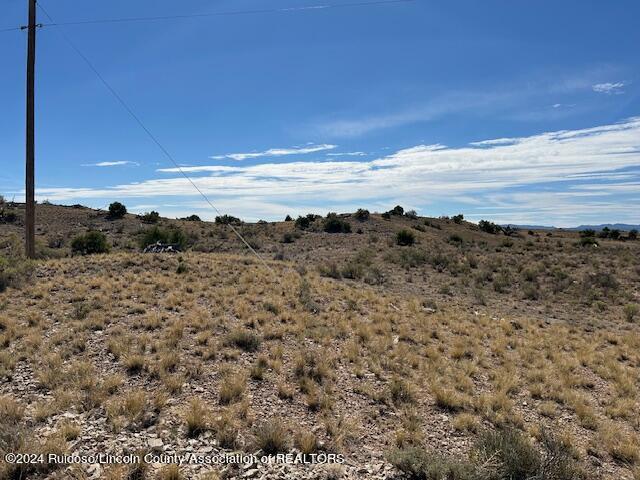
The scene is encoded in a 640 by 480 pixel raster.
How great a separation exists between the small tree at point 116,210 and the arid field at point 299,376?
31046 mm

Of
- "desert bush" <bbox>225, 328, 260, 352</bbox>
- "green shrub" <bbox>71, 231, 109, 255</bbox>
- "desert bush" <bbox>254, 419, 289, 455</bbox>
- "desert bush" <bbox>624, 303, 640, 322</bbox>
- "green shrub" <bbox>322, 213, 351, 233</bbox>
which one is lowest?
"desert bush" <bbox>624, 303, 640, 322</bbox>

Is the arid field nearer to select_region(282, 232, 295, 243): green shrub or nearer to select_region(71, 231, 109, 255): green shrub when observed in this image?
select_region(71, 231, 109, 255): green shrub

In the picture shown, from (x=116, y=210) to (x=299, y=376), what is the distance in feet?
147

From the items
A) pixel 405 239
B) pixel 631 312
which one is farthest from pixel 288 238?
pixel 631 312

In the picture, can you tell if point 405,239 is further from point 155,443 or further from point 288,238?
point 155,443

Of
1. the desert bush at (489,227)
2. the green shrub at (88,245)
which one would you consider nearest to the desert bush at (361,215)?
the desert bush at (489,227)

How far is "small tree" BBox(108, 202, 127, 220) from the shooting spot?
153 ft

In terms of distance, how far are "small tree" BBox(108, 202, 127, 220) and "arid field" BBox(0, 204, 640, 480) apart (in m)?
31.0

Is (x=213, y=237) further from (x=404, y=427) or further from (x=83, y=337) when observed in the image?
(x=404, y=427)

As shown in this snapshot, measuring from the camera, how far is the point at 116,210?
47219mm

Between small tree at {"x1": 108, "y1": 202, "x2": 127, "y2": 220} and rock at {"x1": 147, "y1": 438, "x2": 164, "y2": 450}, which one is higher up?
small tree at {"x1": 108, "y1": 202, "x2": 127, "y2": 220}

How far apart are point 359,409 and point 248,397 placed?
191 cm

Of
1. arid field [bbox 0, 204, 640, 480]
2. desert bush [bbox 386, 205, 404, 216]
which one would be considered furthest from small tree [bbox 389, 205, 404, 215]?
arid field [bbox 0, 204, 640, 480]

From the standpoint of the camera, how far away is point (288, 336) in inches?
432
